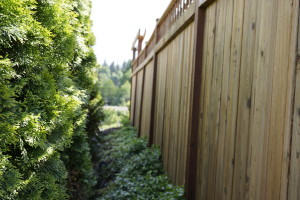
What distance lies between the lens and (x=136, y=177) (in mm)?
4449

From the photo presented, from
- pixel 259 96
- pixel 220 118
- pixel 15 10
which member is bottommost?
pixel 220 118

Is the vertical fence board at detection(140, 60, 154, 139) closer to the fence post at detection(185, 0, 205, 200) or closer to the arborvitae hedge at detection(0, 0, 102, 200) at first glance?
the fence post at detection(185, 0, 205, 200)

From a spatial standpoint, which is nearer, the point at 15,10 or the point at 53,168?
the point at 15,10

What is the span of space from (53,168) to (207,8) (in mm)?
2068

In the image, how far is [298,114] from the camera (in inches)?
47.1

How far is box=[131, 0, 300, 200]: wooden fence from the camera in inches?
50.3

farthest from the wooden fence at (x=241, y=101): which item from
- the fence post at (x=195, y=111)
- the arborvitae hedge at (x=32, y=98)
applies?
the arborvitae hedge at (x=32, y=98)

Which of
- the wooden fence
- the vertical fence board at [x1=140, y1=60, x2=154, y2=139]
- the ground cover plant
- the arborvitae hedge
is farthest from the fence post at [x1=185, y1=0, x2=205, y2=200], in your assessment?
the vertical fence board at [x1=140, y1=60, x2=154, y2=139]

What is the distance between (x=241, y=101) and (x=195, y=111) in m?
0.97

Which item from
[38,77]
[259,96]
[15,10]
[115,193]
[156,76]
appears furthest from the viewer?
[156,76]

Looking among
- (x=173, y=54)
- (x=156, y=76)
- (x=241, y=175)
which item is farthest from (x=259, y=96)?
(x=156, y=76)

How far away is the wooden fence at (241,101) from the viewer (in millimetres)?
1278

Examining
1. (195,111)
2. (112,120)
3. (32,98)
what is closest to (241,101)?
(195,111)

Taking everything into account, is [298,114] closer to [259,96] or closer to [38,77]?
[259,96]
